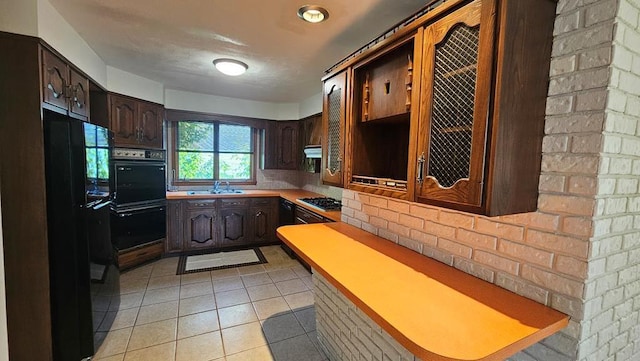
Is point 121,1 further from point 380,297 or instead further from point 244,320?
point 244,320

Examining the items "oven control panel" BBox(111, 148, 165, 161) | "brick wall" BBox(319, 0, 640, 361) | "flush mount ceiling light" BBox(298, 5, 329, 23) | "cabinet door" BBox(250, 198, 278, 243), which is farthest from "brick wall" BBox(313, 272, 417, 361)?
"oven control panel" BBox(111, 148, 165, 161)

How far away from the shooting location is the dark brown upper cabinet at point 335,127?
1.96 metres

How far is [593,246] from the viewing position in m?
0.95

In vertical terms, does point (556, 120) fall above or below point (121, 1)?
below

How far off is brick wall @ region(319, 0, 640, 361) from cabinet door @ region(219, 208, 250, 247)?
12.3 ft

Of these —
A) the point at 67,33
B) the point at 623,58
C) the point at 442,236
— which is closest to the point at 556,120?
the point at 623,58

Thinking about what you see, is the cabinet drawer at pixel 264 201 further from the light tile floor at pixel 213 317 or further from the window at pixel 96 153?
the window at pixel 96 153

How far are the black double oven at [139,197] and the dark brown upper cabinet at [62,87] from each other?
32.2 inches

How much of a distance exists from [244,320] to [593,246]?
2508 mm

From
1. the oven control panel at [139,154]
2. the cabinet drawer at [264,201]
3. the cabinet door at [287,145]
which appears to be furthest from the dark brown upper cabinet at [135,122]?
the cabinet door at [287,145]

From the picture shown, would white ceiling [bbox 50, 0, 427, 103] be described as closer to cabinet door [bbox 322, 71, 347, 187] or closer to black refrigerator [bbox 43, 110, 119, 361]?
cabinet door [bbox 322, 71, 347, 187]

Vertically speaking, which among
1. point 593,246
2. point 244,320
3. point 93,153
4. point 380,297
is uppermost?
point 93,153

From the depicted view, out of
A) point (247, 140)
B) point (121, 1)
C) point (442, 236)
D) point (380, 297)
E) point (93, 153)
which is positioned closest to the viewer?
point (380, 297)

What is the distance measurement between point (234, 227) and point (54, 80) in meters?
2.81
